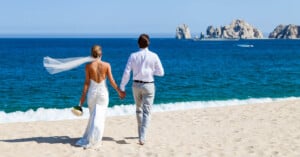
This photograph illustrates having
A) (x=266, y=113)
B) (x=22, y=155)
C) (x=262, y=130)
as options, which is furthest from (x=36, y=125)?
(x=266, y=113)

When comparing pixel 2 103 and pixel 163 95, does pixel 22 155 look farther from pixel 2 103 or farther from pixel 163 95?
pixel 163 95

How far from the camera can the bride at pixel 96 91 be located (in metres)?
8.84

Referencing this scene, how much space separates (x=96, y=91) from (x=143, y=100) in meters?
0.92

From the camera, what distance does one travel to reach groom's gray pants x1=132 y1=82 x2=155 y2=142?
8.87 metres

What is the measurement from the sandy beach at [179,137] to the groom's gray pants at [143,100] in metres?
0.50

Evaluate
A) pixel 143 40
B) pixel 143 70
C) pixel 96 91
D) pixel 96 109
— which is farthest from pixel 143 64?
pixel 96 109

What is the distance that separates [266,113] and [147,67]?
23.9 ft

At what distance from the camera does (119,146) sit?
935 centimetres

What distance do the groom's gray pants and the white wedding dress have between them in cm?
62

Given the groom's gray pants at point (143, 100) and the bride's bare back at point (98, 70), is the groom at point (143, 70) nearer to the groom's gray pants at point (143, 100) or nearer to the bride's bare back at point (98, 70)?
the groom's gray pants at point (143, 100)

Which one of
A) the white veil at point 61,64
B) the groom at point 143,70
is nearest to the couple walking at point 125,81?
the groom at point 143,70

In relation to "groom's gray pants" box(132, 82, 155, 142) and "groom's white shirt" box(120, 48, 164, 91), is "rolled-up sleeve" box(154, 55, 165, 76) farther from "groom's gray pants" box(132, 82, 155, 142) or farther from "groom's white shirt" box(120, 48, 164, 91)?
"groom's gray pants" box(132, 82, 155, 142)

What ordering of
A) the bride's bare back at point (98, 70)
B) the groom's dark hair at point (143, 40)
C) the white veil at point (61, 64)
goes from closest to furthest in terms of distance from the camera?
the groom's dark hair at point (143, 40) < the bride's bare back at point (98, 70) < the white veil at point (61, 64)

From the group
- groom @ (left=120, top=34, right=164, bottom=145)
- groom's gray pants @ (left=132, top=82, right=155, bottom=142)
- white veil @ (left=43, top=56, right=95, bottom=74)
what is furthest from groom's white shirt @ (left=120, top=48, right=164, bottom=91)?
white veil @ (left=43, top=56, right=95, bottom=74)
